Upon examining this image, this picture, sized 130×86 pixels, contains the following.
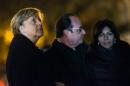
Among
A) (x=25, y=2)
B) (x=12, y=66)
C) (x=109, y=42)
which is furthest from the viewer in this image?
(x=25, y=2)

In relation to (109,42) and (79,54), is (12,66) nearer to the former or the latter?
(79,54)

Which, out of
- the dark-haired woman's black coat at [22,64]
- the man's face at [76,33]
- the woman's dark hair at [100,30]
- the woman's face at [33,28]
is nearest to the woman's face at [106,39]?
the woman's dark hair at [100,30]

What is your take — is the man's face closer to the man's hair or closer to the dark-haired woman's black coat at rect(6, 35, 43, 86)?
the man's hair

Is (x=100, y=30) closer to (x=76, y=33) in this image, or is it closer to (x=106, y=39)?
(x=106, y=39)

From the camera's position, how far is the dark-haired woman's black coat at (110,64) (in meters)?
4.35

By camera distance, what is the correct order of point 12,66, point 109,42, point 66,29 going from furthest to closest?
point 109,42 → point 66,29 → point 12,66

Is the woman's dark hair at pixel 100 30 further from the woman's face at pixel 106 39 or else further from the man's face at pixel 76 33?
the man's face at pixel 76 33

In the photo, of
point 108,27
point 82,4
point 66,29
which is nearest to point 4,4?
point 82,4

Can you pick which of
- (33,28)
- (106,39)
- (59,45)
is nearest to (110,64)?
(106,39)

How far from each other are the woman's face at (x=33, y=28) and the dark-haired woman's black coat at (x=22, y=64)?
0.07 meters

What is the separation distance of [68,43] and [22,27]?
17.8 inches

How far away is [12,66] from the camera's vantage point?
3348 millimetres

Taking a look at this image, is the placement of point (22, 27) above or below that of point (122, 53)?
above

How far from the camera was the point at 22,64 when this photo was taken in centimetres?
335
